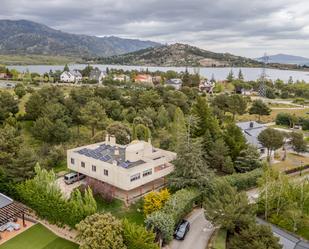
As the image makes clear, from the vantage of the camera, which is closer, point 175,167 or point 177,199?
point 177,199

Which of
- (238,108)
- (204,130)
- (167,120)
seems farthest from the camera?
(238,108)

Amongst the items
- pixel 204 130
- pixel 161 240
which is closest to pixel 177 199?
pixel 161 240

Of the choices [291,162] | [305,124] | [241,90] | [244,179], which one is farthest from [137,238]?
[241,90]

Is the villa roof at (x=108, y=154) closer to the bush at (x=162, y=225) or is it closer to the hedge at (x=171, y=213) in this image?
the hedge at (x=171, y=213)

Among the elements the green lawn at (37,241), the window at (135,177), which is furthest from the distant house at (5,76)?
the green lawn at (37,241)

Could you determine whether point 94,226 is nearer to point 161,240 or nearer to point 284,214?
point 161,240

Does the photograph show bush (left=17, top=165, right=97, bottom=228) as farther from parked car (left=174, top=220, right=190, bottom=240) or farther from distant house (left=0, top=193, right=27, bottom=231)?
parked car (left=174, top=220, right=190, bottom=240)

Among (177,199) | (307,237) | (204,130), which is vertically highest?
(204,130)

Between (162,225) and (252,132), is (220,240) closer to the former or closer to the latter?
(162,225)
